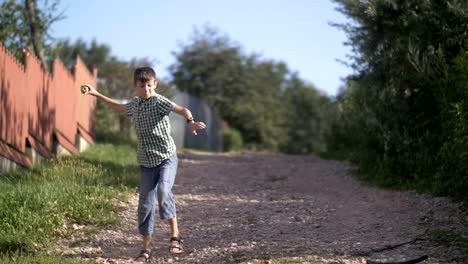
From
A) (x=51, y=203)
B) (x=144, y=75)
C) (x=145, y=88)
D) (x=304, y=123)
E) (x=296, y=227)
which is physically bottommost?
(x=296, y=227)

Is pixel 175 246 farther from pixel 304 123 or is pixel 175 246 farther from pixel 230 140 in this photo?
pixel 304 123

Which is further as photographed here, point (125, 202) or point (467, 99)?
point (125, 202)

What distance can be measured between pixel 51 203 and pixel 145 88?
1597 millimetres

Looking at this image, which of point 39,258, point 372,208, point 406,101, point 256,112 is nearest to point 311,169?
point 406,101

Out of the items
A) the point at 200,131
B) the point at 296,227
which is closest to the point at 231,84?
the point at 200,131

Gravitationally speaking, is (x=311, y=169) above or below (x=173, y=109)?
below

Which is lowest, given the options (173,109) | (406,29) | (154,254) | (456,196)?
(154,254)

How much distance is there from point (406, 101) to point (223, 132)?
2219cm

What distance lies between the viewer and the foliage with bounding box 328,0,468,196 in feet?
26.9

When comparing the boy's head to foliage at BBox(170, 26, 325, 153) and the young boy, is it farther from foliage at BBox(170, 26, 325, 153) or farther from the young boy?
foliage at BBox(170, 26, 325, 153)

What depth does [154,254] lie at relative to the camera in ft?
18.3

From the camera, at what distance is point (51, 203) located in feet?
20.4

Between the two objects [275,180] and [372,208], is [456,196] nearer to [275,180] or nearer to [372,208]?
[372,208]

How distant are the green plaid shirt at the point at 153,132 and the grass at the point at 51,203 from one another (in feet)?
3.54
